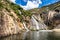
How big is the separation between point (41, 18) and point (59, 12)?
17.8m

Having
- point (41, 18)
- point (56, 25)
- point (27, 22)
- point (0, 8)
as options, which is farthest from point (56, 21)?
point (0, 8)

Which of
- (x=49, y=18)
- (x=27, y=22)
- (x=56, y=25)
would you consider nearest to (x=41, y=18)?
(x=49, y=18)

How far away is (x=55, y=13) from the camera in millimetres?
167125

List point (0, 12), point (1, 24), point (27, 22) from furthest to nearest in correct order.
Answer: point (27, 22)
point (0, 12)
point (1, 24)

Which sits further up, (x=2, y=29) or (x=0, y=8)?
(x=0, y=8)

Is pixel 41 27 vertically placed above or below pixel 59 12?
below

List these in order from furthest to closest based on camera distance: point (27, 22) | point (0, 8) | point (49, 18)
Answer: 1. point (49, 18)
2. point (27, 22)
3. point (0, 8)

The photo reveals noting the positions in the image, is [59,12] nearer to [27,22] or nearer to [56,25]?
[56,25]

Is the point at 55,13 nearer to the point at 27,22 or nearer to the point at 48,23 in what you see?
the point at 48,23

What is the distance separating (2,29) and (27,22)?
5178cm

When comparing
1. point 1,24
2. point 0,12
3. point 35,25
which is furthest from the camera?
point 35,25

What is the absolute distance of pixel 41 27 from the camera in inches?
5389

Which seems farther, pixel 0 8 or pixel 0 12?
pixel 0 8

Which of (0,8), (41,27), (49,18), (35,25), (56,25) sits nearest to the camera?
(0,8)
